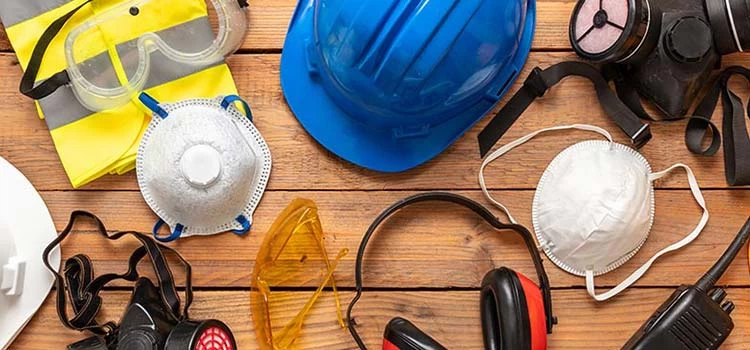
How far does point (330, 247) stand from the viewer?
107cm

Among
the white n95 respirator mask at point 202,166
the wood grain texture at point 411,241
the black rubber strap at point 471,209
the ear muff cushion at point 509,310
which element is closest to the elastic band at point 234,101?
the white n95 respirator mask at point 202,166

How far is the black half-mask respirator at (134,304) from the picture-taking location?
0.94m

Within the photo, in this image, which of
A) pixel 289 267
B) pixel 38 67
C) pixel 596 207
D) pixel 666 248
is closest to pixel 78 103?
pixel 38 67

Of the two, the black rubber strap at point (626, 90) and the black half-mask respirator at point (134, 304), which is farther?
the black rubber strap at point (626, 90)

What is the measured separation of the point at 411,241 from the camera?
1080mm

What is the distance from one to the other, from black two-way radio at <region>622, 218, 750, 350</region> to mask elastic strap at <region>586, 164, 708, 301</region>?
59 millimetres

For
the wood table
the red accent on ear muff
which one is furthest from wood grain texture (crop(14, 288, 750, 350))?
the red accent on ear muff

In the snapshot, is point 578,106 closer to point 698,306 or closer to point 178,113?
point 698,306

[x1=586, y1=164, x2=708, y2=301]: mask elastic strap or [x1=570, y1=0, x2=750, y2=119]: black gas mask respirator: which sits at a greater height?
[x1=570, y1=0, x2=750, y2=119]: black gas mask respirator

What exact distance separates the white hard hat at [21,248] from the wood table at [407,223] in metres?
0.02

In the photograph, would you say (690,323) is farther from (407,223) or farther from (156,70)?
(156,70)

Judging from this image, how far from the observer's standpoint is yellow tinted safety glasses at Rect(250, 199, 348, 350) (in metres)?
1.04

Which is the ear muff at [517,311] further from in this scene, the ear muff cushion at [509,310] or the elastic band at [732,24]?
the elastic band at [732,24]

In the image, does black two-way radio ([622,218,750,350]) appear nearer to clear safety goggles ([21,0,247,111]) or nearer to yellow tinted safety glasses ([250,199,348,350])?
yellow tinted safety glasses ([250,199,348,350])
